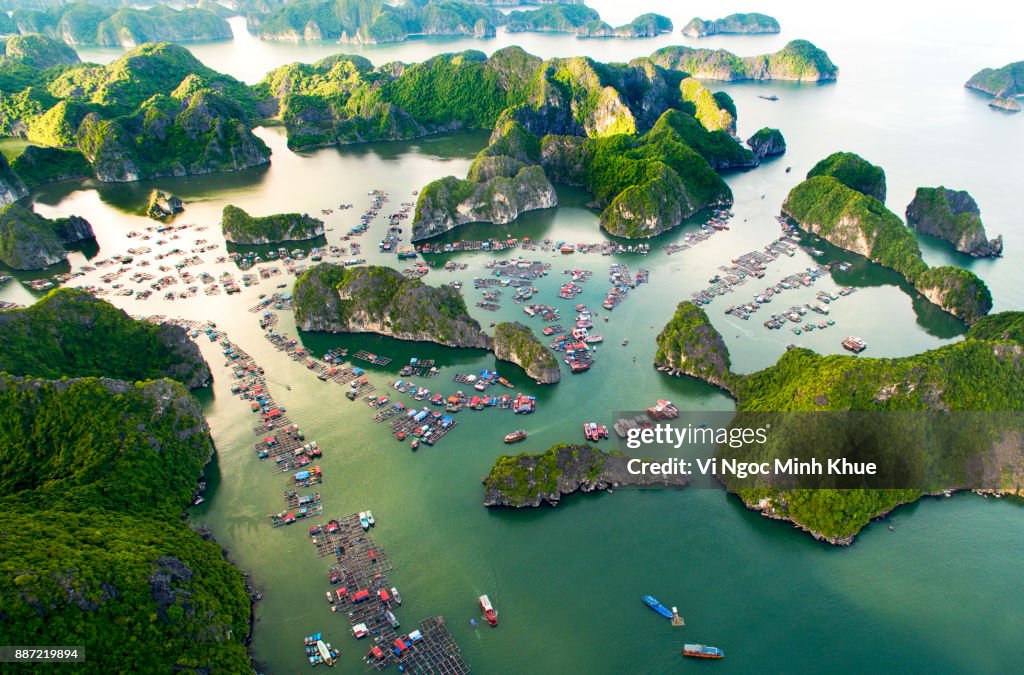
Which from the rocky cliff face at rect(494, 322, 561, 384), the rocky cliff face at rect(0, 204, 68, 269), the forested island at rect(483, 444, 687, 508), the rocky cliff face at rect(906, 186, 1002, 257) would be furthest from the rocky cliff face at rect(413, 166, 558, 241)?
the rocky cliff face at rect(906, 186, 1002, 257)

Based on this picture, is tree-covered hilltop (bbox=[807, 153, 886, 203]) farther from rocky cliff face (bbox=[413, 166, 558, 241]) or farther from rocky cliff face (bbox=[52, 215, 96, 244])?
rocky cliff face (bbox=[52, 215, 96, 244])

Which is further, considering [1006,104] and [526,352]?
[1006,104]

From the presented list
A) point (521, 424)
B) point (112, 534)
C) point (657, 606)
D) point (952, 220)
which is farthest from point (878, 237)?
point (112, 534)

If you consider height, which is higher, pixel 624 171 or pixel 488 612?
pixel 624 171

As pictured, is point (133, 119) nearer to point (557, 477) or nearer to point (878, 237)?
point (557, 477)

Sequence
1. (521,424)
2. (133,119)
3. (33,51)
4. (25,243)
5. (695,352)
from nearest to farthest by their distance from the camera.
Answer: (521,424), (695,352), (25,243), (133,119), (33,51)

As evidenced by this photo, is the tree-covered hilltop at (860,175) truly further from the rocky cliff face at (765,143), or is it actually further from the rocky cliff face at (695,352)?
the rocky cliff face at (695,352)

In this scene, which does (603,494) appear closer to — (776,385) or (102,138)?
(776,385)
